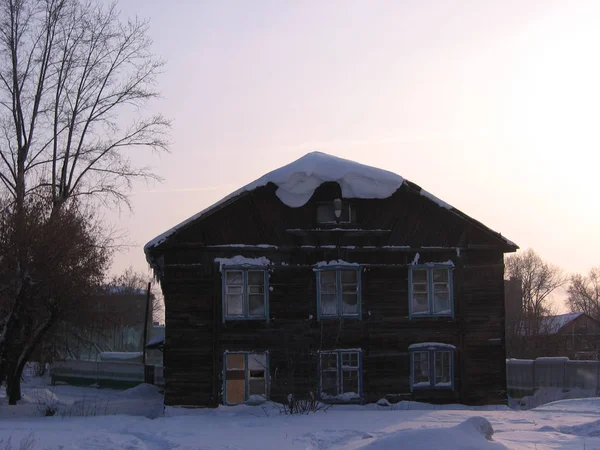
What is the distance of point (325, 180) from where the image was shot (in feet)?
85.1

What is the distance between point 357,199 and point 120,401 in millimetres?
13194

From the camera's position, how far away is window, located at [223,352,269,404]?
25.4m

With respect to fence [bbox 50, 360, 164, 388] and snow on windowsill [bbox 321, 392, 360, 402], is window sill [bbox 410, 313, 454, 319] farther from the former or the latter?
fence [bbox 50, 360, 164, 388]

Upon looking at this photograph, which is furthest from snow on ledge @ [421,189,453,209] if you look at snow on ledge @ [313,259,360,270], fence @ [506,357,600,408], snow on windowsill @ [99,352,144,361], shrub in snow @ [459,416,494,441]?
snow on windowsill @ [99,352,144,361]

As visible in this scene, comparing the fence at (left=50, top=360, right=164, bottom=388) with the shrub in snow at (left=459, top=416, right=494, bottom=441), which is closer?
the shrub in snow at (left=459, top=416, right=494, bottom=441)

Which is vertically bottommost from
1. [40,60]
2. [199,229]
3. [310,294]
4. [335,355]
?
[335,355]

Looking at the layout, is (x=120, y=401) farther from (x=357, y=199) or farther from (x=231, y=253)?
(x=357, y=199)

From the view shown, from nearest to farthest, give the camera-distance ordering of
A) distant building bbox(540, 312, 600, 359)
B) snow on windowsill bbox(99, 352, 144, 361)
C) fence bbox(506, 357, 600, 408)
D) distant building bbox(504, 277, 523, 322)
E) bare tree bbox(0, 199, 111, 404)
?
bare tree bbox(0, 199, 111, 404), fence bbox(506, 357, 600, 408), snow on windowsill bbox(99, 352, 144, 361), distant building bbox(540, 312, 600, 359), distant building bbox(504, 277, 523, 322)

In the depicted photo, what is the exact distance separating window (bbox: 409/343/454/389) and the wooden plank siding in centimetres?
22

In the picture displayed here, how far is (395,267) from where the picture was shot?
26484 millimetres

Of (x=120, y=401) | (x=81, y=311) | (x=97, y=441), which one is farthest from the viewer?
(x=120, y=401)

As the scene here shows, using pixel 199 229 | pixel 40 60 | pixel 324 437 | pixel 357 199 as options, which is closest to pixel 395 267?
pixel 357 199

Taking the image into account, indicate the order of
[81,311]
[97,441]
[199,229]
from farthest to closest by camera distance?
[81,311] < [199,229] < [97,441]

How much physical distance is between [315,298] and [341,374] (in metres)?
2.54
